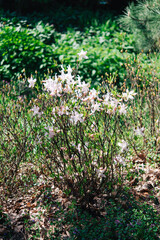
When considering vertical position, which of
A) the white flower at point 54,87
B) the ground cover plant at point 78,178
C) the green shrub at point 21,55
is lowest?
the ground cover plant at point 78,178

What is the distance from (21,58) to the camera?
5832 mm

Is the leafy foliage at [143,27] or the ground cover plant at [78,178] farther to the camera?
the leafy foliage at [143,27]

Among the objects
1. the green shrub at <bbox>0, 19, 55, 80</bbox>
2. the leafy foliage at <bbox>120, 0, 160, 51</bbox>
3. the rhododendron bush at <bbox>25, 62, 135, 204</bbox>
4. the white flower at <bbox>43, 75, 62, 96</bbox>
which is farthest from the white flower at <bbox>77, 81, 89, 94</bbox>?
the green shrub at <bbox>0, 19, 55, 80</bbox>

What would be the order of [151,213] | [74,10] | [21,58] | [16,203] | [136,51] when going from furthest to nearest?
[74,10] → [136,51] → [21,58] → [16,203] → [151,213]

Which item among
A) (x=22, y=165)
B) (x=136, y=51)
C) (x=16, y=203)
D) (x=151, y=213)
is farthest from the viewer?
(x=136, y=51)

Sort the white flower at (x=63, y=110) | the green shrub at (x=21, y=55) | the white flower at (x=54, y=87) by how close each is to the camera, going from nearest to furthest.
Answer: the white flower at (x=63, y=110) → the white flower at (x=54, y=87) → the green shrub at (x=21, y=55)

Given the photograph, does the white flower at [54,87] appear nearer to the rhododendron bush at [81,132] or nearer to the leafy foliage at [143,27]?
the rhododendron bush at [81,132]

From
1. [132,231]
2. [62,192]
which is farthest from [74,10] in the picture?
[132,231]

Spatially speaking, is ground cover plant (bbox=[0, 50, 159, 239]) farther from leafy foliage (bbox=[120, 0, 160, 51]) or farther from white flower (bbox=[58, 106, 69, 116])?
leafy foliage (bbox=[120, 0, 160, 51])

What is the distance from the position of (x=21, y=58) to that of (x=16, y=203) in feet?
12.7

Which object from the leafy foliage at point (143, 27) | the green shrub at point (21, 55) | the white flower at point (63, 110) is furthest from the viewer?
the green shrub at point (21, 55)

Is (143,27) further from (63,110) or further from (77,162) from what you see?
(63,110)

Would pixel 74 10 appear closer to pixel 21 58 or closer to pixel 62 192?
pixel 21 58

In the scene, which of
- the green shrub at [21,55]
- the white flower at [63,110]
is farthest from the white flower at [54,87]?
the green shrub at [21,55]
